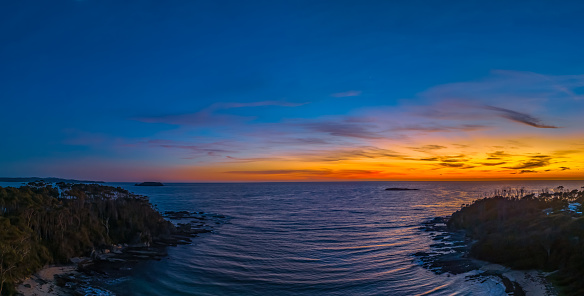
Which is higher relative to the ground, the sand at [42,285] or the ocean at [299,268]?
the sand at [42,285]

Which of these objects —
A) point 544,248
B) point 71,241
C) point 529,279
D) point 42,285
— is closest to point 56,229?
point 71,241

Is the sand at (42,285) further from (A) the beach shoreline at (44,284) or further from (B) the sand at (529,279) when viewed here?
(B) the sand at (529,279)

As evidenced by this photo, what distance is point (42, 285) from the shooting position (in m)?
22.0

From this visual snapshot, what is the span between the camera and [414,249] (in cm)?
3841

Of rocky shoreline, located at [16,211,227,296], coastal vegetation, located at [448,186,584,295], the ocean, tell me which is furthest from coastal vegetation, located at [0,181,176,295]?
coastal vegetation, located at [448,186,584,295]

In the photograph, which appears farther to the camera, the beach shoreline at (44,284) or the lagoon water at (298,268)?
the lagoon water at (298,268)

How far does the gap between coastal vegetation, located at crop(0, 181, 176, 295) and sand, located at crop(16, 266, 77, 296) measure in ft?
1.63

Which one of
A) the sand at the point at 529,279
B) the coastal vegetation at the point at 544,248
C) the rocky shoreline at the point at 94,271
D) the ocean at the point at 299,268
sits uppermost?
the coastal vegetation at the point at 544,248

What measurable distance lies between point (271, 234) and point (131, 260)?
70.3ft

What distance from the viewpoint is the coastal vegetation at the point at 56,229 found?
21984mm

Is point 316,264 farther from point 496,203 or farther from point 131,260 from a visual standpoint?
point 496,203

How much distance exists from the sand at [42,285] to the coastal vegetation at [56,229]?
50 centimetres

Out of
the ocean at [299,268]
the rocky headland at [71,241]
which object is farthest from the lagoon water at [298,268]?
the rocky headland at [71,241]

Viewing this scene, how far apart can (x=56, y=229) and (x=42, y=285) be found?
8.65 metres
